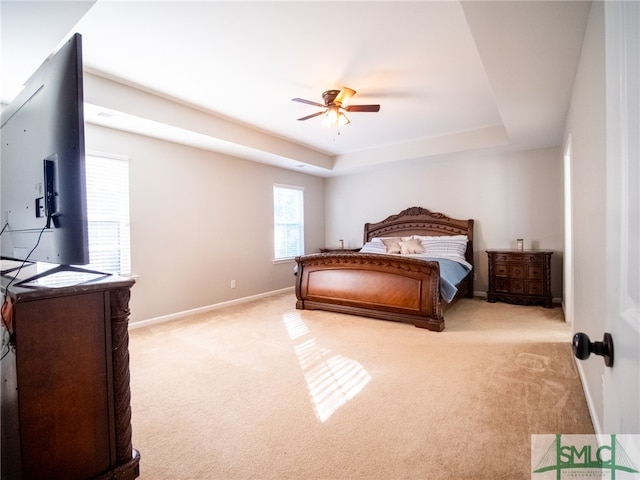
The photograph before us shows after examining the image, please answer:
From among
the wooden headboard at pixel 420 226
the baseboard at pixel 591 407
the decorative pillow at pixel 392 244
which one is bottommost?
the baseboard at pixel 591 407

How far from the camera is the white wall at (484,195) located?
4.60m

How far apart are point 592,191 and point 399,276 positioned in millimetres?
2123

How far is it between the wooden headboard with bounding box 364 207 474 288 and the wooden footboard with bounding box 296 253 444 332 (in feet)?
6.72

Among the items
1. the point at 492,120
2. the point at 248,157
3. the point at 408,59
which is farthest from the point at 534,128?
the point at 248,157

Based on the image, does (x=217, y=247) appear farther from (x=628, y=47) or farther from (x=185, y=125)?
(x=628, y=47)

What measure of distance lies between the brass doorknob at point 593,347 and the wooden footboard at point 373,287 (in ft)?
9.28

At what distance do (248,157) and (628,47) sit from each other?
4820 millimetres

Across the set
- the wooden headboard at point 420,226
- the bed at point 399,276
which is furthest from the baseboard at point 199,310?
the wooden headboard at point 420,226

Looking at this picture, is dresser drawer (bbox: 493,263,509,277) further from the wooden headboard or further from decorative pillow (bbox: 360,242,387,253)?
decorative pillow (bbox: 360,242,387,253)

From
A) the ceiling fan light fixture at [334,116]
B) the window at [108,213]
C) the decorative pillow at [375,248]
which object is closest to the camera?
the ceiling fan light fixture at [334,116]

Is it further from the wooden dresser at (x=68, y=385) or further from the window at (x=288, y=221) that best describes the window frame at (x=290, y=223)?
the wooden dresser at (x=68, y=385)

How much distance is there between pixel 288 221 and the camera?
6000 millimetres

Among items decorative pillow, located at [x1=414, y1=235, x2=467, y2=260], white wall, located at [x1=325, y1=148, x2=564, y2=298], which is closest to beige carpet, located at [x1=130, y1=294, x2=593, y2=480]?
decorative pillow, located at [x1=414, y1=235, x2=467, y2=260]

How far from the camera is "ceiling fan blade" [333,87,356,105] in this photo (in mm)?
3061
